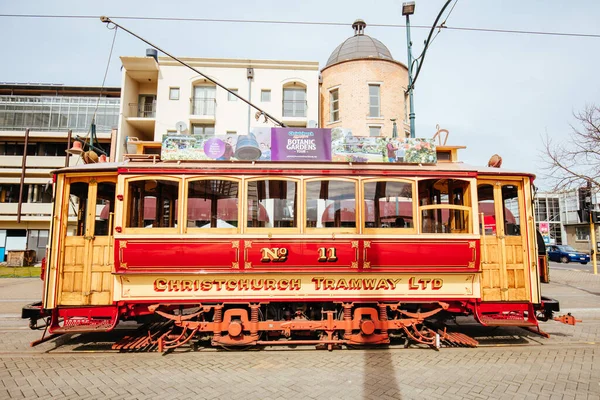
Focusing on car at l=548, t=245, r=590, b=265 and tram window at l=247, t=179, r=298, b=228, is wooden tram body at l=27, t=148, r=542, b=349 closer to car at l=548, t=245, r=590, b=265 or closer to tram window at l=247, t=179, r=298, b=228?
tram window at l=247, t=179, r=298, b=228

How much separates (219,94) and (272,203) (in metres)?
19.2

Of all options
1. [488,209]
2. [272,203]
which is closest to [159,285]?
[272,203]

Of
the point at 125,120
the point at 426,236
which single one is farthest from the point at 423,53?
the point at 125,120

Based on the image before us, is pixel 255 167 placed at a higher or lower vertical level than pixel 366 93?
lower

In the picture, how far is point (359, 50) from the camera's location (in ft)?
76.9

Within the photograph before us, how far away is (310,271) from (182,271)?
2.27 metres

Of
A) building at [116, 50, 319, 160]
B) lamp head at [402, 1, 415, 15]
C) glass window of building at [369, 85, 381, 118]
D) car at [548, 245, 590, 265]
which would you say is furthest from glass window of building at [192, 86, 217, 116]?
car at [548, 245, 590, 265]

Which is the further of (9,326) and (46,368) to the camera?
(9,326)

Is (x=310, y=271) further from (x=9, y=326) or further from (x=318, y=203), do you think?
(x=9, y=326)

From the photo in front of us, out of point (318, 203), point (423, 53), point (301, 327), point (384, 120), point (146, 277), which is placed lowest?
point (301, 327)

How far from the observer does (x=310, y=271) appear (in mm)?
6016

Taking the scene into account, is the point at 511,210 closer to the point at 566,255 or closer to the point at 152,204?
the point at 152,204

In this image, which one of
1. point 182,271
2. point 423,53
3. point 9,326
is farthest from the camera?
point 423,53

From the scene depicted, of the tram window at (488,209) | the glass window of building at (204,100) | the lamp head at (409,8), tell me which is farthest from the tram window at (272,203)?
the glass window of building at (204,100)
